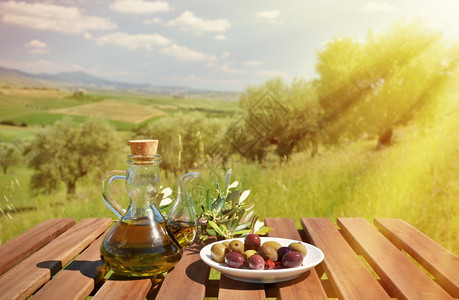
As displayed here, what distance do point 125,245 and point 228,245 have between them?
16.8 inches

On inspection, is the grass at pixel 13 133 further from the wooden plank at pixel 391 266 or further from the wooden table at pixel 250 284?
the wooden plank at pixel 391 266

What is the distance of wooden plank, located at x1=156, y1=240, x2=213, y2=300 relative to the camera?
141 cm

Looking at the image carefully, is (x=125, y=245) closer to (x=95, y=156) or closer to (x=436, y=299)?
(x=436, y=299)

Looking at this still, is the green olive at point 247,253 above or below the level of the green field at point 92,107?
above

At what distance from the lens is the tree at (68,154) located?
17.4 meters

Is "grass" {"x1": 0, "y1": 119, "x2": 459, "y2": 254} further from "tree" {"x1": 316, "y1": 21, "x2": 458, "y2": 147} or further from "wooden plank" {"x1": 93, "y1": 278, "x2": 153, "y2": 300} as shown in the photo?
"tree" {"x1": 316, "y1": 21, "x2": 458, "y2": 147}

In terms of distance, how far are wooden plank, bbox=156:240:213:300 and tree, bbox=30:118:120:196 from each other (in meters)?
16.8

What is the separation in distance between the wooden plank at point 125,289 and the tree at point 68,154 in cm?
1690

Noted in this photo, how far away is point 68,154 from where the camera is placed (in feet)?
57.0

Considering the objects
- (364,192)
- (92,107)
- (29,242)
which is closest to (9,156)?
(92,107)

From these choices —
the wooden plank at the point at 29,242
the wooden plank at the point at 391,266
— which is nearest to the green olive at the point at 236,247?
the wooden plank at the point at 391,266

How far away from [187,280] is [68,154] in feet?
56.5

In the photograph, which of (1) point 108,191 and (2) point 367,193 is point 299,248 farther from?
(2) point 367,193

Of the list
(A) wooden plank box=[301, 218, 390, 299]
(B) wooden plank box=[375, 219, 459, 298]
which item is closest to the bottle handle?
(A) wooden plank box=[301, 218, 390, 299]
